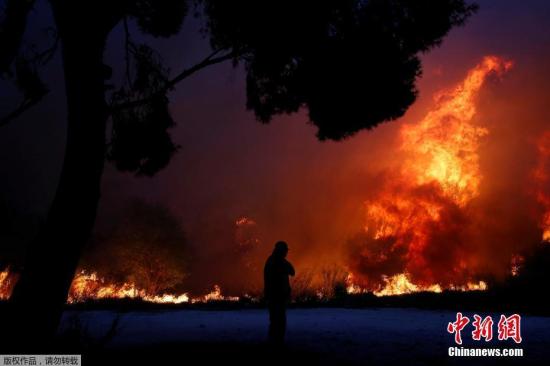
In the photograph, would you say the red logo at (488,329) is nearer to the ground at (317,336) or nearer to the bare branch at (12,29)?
the ground at (317,336)

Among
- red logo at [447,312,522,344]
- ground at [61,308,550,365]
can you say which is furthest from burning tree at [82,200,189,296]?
red logo at [447,312,522,344]

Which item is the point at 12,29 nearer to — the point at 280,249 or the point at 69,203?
the point at 69,203

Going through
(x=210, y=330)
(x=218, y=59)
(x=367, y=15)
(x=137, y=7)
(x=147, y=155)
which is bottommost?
(x=210, y=330)

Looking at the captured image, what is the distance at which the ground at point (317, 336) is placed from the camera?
6.56 m

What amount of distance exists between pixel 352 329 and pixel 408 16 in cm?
650

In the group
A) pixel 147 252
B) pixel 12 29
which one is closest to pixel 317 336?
pixel 12 29

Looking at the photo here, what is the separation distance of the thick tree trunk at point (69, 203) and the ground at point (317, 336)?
126cm

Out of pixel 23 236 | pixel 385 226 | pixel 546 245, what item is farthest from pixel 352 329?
pixel 23 236

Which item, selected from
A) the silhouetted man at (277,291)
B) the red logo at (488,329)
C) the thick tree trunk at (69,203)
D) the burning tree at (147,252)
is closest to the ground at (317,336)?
the red logo at (488,329)

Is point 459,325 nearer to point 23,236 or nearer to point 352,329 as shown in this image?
point 352,329

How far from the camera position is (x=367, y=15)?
8719 millimetres

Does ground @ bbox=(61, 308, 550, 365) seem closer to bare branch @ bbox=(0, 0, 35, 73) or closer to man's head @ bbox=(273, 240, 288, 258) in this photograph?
man's head @ bbox=(273, 240, 288, 258)

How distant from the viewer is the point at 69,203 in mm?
6234

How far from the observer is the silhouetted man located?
733cm
